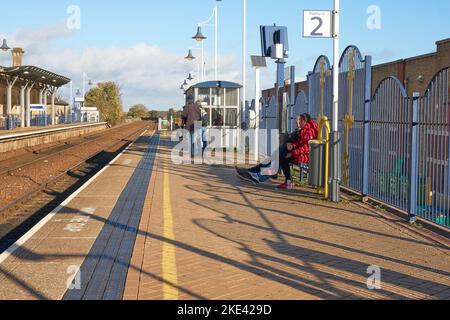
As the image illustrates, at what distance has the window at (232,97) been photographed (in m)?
27.1

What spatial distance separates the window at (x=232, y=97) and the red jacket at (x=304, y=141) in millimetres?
14058

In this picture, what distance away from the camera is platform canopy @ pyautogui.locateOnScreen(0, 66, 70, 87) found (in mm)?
40469

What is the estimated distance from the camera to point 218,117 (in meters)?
25.5

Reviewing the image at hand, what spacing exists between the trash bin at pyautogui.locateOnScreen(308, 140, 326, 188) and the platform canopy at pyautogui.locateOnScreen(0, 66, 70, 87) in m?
32.2

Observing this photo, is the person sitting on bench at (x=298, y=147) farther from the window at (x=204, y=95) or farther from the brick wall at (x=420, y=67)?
the window at (x=204, y=95)

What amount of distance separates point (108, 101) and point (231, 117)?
8142 cm

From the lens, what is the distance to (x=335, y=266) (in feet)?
21.3

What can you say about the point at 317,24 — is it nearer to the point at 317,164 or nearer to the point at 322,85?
the point at 317,164

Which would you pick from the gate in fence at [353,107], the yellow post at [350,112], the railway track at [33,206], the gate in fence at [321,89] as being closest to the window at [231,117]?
the railway track at [33,206]

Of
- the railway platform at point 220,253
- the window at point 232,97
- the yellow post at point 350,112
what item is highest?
the window at point 232,97

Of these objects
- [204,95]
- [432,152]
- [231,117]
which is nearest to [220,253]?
[432,152]

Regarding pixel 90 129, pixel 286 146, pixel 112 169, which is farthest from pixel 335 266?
pixel 90 129
